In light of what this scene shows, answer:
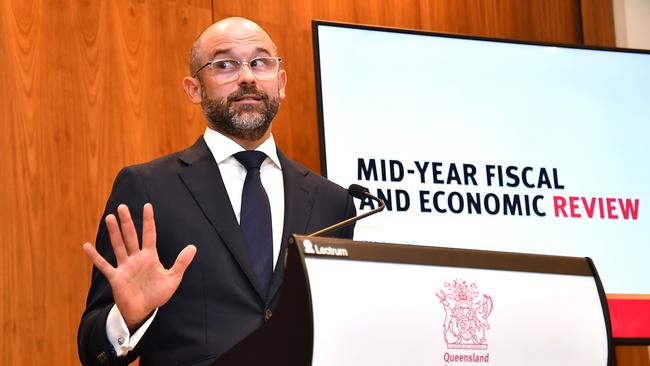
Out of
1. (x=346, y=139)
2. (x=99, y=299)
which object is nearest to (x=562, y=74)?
(x=346, y=139)

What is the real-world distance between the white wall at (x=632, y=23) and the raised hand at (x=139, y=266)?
366 cm

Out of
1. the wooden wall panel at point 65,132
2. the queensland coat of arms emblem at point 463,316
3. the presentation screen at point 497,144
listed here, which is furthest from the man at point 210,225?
the presentation screen at point 497,144

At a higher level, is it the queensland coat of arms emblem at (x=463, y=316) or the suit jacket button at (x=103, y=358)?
the queensland coat of arms emblem at (x=463, y=316)

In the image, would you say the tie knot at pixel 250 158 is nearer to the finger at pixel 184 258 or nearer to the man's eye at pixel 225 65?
the man's eye at pixel 225 65

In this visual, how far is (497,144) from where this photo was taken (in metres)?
4.36

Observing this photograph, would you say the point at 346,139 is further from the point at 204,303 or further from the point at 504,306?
the point at 504,306

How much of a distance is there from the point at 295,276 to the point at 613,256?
302 cm

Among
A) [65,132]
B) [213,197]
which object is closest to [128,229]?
[213,197]

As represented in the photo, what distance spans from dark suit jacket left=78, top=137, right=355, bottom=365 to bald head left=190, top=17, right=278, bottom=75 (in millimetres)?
264

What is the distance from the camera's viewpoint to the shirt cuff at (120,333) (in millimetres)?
2191

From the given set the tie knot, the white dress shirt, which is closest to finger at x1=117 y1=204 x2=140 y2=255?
the white dress shirt

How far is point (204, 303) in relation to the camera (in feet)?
8.04

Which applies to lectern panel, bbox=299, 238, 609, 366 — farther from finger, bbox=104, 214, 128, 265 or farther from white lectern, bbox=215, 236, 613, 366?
finger, bbox=104, 214, 128, 265

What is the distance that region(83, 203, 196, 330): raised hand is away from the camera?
204 cm
